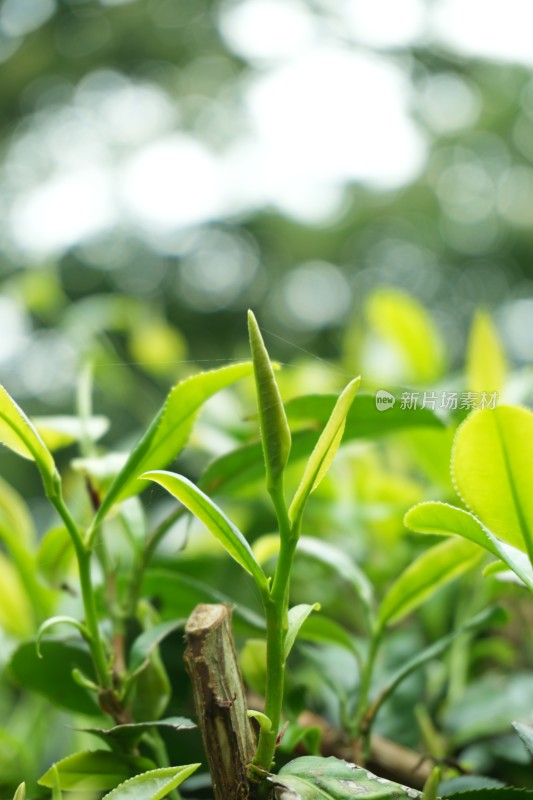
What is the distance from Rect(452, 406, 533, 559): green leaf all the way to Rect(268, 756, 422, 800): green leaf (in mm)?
101

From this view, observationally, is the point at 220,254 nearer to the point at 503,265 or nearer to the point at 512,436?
the point at 503,265

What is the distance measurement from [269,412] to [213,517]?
0.16 feet

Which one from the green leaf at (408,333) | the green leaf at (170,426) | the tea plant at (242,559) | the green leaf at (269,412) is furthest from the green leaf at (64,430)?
the green leaf at (408,333)

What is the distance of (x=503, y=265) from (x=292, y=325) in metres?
1.35

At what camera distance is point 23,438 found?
11.0 inches

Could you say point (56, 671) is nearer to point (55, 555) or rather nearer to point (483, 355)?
point (55, 555)

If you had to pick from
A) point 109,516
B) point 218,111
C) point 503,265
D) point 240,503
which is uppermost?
point 109,516

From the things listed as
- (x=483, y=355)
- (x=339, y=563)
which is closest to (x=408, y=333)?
(x=483, y=355)

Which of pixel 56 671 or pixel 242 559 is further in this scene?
pixel 56 671

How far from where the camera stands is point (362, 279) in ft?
11.8

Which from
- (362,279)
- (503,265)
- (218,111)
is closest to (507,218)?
(503,265)

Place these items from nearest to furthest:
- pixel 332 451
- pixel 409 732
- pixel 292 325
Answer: pixel 332 451, pixel 409 732, pixel 292 325

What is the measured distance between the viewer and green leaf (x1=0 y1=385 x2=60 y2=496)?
273 millimetres

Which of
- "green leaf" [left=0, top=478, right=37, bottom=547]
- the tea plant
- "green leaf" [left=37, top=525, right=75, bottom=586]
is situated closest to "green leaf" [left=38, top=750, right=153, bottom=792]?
the tea plant
